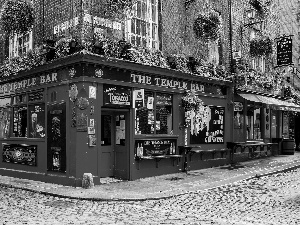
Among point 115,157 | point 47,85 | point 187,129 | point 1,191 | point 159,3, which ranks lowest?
point 1,191

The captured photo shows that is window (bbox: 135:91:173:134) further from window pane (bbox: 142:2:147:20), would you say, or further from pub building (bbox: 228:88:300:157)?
pub building (bbox: 228:88:300:157)

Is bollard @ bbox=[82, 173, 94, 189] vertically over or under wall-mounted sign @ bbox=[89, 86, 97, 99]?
under

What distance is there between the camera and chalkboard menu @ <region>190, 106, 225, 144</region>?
676 inches

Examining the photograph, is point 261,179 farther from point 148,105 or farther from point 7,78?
point 7,78

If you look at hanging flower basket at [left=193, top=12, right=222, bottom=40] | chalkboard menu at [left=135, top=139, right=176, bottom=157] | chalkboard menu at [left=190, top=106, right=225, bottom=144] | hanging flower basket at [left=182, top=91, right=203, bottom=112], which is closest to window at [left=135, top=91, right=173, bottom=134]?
chalkboard menu at [left=135, top=139, right=176, bottom=157]

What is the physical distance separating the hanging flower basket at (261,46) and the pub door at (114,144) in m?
11.1

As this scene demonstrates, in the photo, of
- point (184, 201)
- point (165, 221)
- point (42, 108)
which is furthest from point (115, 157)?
point (165, 221)

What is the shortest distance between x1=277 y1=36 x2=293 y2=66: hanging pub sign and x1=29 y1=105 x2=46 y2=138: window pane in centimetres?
1479

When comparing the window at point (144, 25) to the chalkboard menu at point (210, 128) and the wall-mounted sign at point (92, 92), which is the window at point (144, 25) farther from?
the chalkboard menu at point (210, 128)

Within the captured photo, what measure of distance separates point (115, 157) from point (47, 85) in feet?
12.3

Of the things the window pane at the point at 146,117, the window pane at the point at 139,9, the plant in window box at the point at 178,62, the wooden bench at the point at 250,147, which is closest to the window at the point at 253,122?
the wooden bench at the point at 250,147

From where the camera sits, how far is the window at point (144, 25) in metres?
15.4

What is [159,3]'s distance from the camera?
16.8 m

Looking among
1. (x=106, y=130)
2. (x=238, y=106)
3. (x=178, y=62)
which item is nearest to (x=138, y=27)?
(x=178, y=62)
